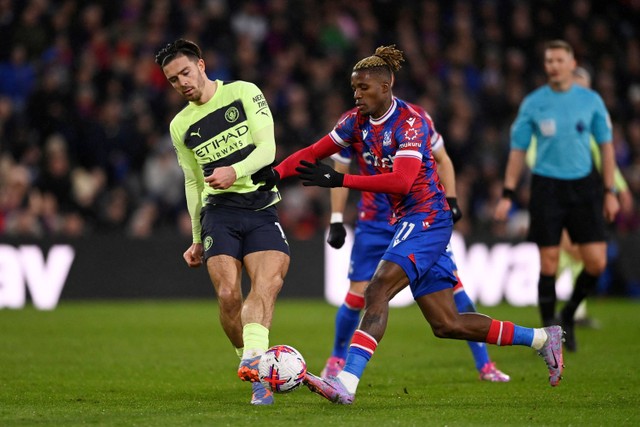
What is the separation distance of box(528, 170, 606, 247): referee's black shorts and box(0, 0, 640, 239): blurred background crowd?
7101mm

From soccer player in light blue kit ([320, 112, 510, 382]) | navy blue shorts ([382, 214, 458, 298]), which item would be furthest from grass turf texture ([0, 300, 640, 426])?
navy blue shorts ([382, 214, 458, 298])

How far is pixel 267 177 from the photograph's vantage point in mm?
7418

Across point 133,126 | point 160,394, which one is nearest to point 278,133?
point 133,126

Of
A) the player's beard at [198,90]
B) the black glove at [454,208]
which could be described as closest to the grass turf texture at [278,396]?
the black glove at [454,208]

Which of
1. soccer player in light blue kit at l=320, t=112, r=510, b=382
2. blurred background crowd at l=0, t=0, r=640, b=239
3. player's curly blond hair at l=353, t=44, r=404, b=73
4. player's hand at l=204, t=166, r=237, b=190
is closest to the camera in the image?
player's hand at l=204, t=166, r=237, b=190

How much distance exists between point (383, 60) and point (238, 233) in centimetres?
156

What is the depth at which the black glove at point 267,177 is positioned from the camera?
7426 mm

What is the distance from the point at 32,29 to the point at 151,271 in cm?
476

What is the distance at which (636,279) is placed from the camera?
1761 centimetres

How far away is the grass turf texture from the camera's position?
6590 millimetres

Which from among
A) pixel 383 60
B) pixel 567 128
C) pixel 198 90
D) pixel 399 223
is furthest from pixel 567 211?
pixel 198 90

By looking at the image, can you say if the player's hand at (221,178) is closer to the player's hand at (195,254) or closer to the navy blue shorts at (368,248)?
the player's hand at (195,254)

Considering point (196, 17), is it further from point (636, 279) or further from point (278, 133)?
point (636, 279)

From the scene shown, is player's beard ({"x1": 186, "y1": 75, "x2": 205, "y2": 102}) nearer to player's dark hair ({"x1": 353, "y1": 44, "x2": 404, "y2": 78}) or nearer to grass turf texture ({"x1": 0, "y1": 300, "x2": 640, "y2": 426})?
player's dark hair ({"x1": 353, "y1": 44, "x2": 404, "y2": 78})
